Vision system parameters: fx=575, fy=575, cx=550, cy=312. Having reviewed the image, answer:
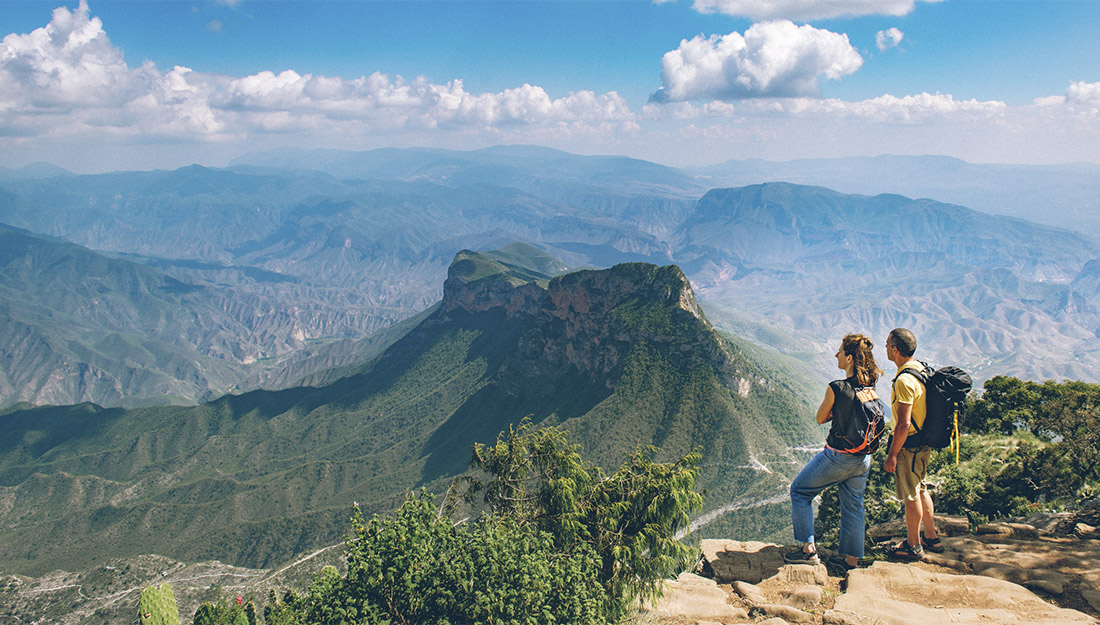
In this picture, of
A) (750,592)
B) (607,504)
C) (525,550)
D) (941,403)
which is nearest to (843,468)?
(941,403)

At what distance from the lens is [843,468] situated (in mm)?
15242

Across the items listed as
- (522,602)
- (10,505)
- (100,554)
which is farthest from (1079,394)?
(10,505)

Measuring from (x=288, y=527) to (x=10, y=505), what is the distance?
107 m

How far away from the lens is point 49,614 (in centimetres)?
9856

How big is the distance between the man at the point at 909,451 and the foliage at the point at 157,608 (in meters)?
23.3

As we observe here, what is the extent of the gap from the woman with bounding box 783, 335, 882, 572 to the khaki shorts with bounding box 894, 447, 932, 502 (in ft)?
2.65

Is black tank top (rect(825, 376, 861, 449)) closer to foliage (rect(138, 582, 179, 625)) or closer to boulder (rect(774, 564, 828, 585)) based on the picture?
boulder (rect(774, 564, 828, 585))

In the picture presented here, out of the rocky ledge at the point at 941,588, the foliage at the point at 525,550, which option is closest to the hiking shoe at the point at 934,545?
the rocky ledge at the point at 941,588

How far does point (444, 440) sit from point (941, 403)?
152m

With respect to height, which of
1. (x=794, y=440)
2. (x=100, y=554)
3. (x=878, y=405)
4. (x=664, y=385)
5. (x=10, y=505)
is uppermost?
(x=878, y=405)

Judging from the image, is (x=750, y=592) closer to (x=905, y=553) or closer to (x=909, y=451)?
(x=905, y=553)

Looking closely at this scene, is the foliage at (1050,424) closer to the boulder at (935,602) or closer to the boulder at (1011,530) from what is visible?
the boulder at (1011,530)

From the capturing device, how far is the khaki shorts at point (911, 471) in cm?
1476

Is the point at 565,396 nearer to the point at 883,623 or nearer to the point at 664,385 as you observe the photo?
the point at 664,385
